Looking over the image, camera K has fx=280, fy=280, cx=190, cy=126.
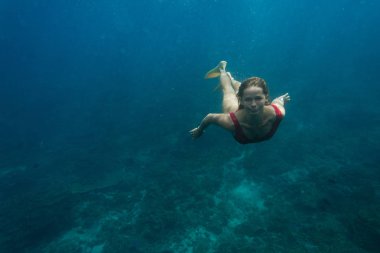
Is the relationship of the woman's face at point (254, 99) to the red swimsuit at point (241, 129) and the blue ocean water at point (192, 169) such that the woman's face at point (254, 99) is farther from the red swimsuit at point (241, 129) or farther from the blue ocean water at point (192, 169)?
the blue ocean water at point (192, 169)

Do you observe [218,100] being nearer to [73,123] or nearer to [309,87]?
[309,87]

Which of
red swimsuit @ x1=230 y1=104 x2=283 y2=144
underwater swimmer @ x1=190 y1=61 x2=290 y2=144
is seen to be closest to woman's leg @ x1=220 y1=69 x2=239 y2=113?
underwater swimmer @ x1=190 y1=61 x2=290 y2=144

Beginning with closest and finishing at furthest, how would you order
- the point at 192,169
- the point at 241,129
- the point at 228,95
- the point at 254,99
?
the point at 254,99, the point at 241,129, the point at 228,95, the point at 192,169

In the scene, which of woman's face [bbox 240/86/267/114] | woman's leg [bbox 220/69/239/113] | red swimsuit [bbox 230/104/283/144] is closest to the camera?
woman's face [bbox 240/86/267/114]

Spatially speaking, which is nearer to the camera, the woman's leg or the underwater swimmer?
the underwater swimmer

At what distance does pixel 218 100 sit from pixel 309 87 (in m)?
9.95

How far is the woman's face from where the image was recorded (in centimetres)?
446

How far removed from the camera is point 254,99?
14.7ft

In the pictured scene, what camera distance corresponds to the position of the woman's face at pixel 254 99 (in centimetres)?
446

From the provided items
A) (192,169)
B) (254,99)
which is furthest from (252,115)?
(192,169)

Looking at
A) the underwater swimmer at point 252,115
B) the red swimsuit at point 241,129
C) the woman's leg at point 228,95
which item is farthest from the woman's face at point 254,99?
the woman's leg at point 228,95

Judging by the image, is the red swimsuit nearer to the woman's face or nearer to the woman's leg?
the woman's face

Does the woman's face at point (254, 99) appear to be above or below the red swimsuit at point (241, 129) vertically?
above

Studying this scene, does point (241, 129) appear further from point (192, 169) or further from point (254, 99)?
point (192, 169)
